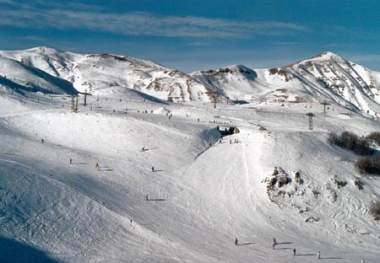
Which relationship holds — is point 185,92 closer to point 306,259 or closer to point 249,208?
point 249,208

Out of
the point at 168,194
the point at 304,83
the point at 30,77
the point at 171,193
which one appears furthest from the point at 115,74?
the point at 168,194

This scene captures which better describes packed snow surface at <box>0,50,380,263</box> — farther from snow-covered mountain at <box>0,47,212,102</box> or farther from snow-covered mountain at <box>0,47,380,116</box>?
snow-covered mountain at <box>0,47,380,116</box>

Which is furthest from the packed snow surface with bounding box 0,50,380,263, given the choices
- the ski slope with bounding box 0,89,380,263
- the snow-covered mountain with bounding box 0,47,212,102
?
the snow-covered mountain with bounding box 0,47,212,102

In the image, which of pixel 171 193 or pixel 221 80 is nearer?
pixel 171 193

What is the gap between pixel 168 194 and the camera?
4053 cm

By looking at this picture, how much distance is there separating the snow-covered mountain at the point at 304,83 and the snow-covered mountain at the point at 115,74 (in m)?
12.7

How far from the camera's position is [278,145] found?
165ft

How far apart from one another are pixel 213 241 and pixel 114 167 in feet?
47.8

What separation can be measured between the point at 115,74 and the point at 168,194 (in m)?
142

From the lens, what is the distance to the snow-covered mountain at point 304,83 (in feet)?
526

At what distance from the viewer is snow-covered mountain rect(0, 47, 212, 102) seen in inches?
5778

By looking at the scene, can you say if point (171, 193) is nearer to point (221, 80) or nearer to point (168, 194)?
point (168, 194)

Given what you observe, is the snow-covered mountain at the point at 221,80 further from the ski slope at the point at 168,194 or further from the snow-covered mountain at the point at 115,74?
the ski slope at the point at 168,194

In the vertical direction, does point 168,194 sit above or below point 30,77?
below
